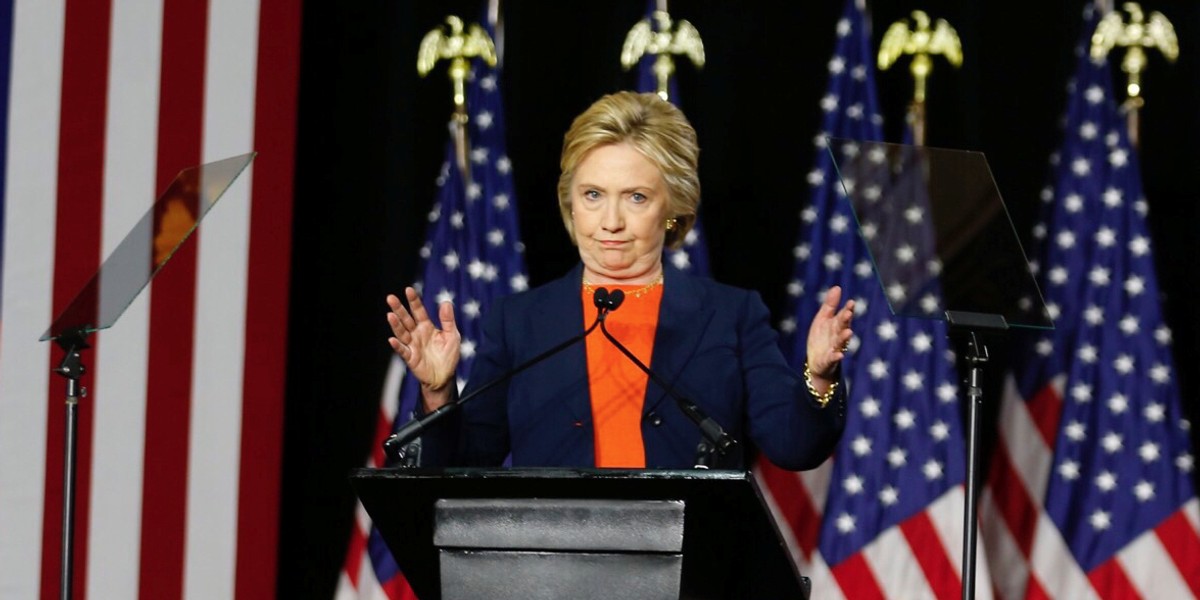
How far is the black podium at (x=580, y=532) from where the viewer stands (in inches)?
82.0

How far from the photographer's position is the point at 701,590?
217 centimetres

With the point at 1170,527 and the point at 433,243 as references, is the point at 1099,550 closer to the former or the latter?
the point at 1170,527

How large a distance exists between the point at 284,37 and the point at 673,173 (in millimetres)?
1878

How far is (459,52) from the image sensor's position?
4.48 meters

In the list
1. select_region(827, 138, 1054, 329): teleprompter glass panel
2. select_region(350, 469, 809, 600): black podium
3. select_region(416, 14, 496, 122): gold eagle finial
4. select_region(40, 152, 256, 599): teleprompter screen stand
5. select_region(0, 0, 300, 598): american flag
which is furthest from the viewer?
select_region(416, 14, 496, 122): gold eagle finial

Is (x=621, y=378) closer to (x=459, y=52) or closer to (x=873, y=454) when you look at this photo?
(x=873, y=454)

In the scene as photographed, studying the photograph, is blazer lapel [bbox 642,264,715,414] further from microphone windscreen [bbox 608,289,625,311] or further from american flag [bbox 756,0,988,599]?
american flag [bbox 756,0,988,599]

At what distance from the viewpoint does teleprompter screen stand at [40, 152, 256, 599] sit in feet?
8.93

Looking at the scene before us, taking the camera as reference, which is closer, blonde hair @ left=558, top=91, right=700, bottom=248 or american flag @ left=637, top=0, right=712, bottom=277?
blonde hair @ left=558, top=91, right=700, bottom=248

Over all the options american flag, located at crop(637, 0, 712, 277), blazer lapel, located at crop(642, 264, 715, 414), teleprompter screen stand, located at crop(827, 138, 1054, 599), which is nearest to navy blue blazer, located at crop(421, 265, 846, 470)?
blazer lapel, located at crop(642, 264, 715, 414)

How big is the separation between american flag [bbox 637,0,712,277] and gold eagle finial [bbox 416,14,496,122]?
1.36ft

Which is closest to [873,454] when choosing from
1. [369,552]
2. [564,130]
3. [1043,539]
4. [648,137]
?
[1043,539]

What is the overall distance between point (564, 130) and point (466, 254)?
1.41ft

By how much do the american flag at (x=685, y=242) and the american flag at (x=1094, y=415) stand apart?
2.80 ft
